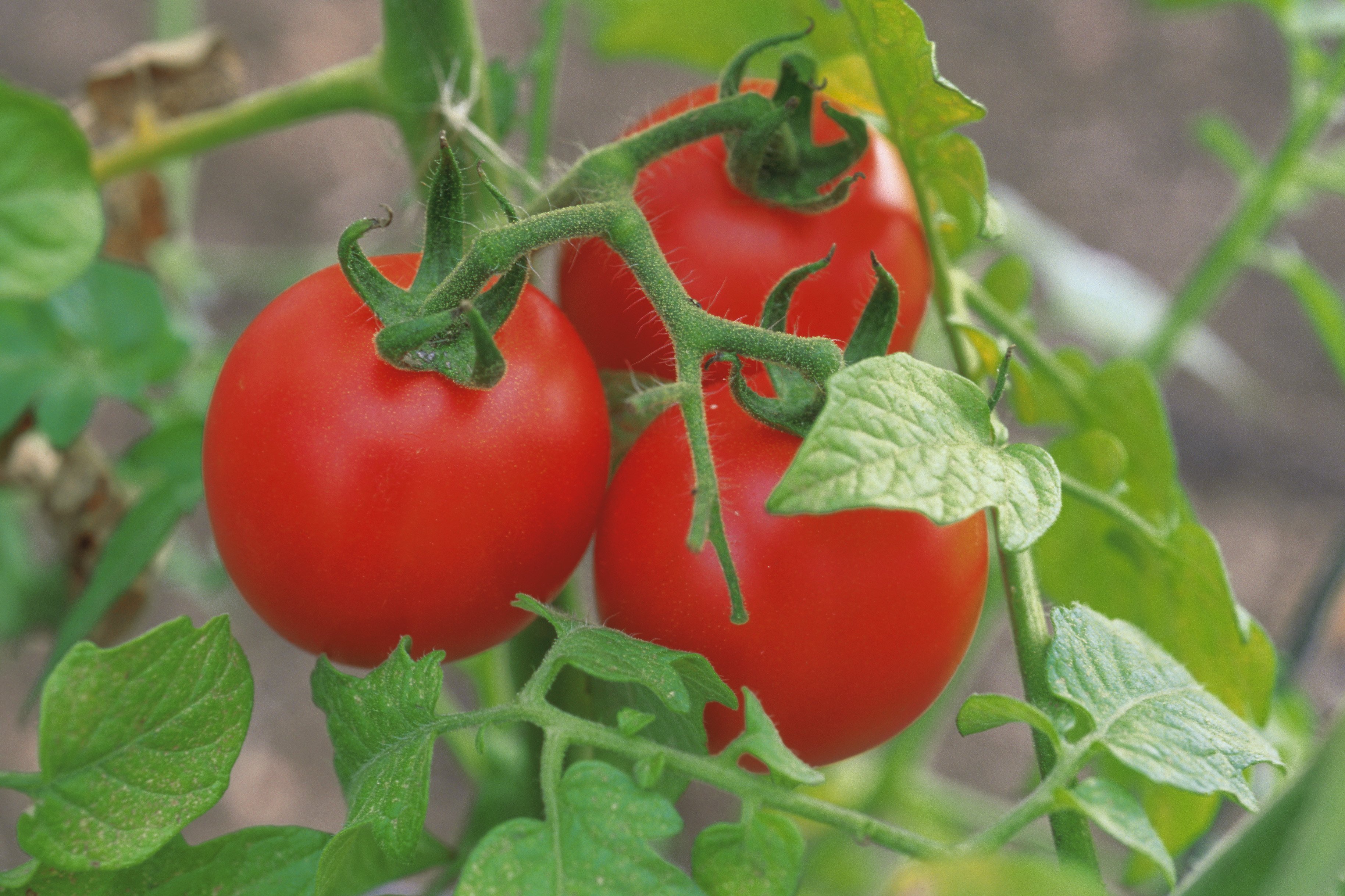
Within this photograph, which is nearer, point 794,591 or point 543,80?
point 794,591

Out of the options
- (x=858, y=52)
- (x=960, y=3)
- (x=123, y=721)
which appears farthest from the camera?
(x=960, y=3)

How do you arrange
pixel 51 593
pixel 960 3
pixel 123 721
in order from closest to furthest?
pixel 123 721
pixel 51 593
pixel 960 3

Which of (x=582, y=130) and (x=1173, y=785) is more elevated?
(x=1173, y=785)

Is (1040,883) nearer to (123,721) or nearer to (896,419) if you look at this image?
(896,419)

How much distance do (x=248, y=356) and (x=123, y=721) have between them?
0.42 feet

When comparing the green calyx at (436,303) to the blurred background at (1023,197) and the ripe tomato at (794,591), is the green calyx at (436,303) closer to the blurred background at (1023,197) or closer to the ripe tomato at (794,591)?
the ripe tomato at (794,591)

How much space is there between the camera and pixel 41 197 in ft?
1.60

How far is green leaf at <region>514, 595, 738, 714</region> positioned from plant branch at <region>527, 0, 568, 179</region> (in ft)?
1.05

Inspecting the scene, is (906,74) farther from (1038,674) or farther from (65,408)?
(65,408)

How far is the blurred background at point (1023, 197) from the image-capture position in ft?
4.89

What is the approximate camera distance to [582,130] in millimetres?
1960

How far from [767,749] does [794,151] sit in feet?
0.82

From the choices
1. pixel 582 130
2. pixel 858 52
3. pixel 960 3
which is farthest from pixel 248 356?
pixel 960 3

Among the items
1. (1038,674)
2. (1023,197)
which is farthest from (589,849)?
(1023,197)
